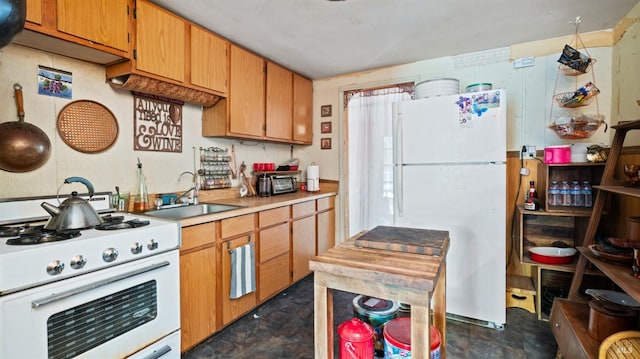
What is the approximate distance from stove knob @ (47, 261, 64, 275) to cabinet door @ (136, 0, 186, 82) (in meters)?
1.24

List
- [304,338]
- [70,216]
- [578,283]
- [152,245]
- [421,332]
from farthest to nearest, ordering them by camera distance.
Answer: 1. [304,338]
2. [578,283]
3. [152,245]
4. [70,216]
5. [421,332]

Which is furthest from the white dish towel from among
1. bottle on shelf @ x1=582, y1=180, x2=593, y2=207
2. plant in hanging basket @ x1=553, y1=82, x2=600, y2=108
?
plant in hanging basket @ x1=553, y1=82, x2=600, y2=108

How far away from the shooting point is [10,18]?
754 millimetres

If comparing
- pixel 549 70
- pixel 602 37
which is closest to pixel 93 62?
pixel 549 70

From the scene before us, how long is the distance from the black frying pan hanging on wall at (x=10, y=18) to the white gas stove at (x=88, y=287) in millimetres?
768

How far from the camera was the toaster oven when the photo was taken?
10.3 feet

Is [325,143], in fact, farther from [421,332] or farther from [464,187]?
[421,332]

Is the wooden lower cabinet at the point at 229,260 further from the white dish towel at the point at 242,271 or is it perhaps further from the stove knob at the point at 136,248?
the stove knob at the point at 136,248

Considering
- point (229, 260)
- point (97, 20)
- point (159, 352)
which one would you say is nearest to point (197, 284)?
point (229, 260)

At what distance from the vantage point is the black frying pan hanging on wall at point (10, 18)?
2.40ft

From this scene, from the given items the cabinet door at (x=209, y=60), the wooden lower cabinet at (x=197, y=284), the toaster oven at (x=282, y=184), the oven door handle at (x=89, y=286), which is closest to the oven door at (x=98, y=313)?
the oven door handle at (x=89, y=286)

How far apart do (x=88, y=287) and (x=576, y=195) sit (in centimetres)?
319

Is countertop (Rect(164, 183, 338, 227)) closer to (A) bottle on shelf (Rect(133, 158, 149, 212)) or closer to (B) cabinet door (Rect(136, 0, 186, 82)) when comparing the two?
(A) bottle on shelf (Rect(133, 158, 149, 212))

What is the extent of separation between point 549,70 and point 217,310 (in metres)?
3.36
